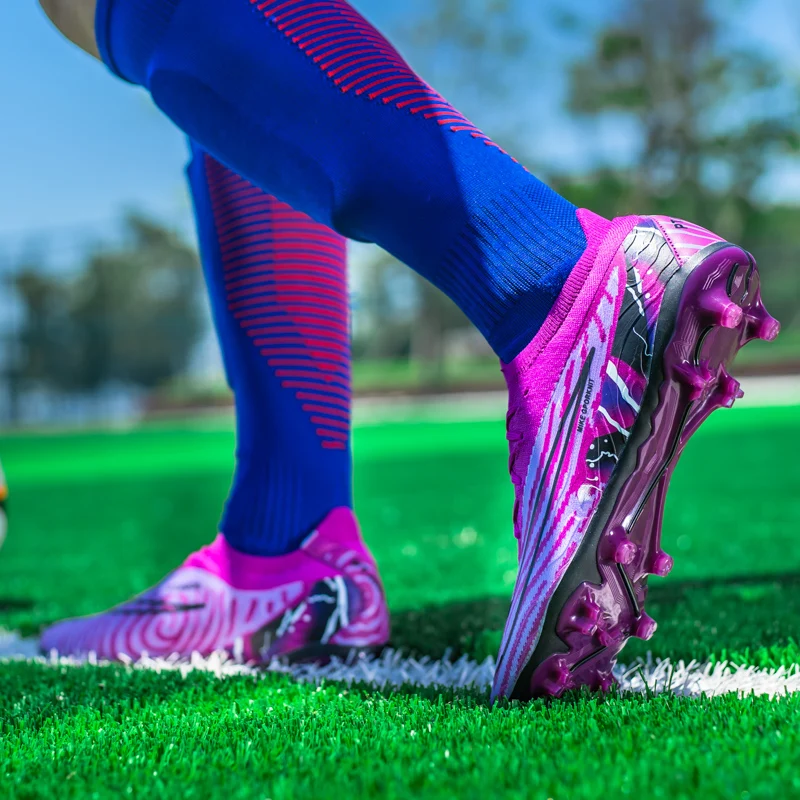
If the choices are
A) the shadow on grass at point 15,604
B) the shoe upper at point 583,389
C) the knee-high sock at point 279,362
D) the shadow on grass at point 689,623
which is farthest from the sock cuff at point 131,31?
the shadow on grass at point 15,604

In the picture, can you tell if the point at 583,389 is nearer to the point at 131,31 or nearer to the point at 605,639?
the point at 605,639

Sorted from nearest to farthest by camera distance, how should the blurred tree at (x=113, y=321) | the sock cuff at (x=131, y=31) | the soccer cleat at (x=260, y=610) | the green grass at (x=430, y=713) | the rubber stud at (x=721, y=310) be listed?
the green grass at (x=430, y=713) → the rubber stud at (x=721, y=310) → the sock cuff at (x=131, y=31) → the soccer cleat at (x=260, y=610) → the blurred tree at (x=113, y=321)

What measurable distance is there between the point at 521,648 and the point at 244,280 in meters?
0.69

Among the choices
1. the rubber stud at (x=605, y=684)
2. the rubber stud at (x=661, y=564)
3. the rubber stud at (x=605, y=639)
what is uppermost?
the rubber stud at (x=661, y=564)

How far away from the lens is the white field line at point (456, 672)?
3.23 ft

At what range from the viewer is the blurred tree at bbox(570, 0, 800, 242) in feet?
75.2

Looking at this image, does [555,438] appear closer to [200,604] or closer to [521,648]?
[521,648]

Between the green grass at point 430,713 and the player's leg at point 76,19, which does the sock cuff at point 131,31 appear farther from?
the green grass at point 430,713

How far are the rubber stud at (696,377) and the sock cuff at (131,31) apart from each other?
62 centimetres

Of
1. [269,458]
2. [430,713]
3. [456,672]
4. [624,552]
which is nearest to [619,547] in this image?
[624,552]

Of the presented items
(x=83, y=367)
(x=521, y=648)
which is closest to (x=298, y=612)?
(x=521, y=648)

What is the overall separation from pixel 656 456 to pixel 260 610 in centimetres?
62

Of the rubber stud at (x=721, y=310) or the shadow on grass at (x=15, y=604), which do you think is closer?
the rubber stud at (x=721, y=310)

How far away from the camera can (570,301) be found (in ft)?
3.13
